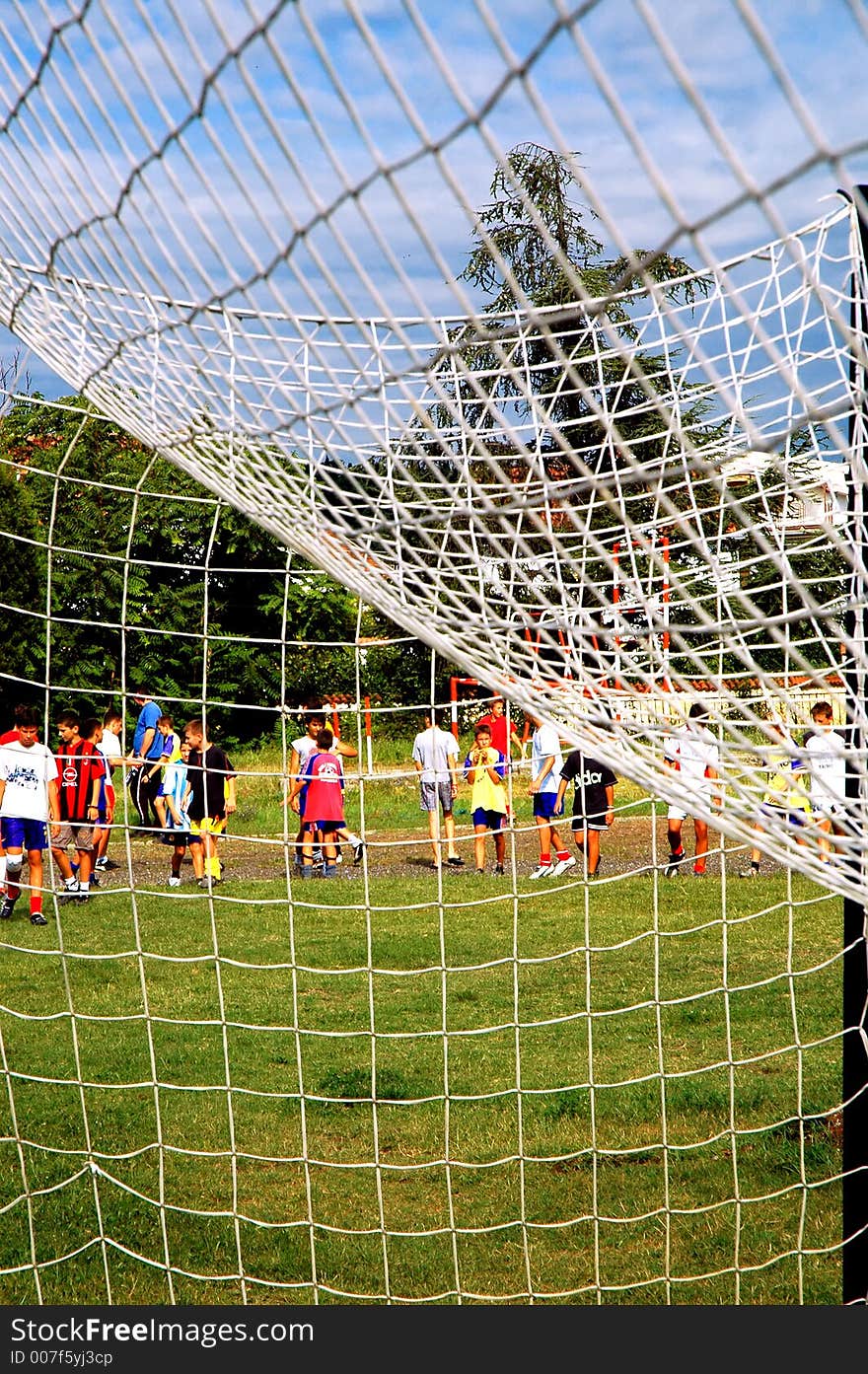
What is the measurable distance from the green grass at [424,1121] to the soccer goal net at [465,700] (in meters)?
0.03

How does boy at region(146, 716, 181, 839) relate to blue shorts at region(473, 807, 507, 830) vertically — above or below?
above

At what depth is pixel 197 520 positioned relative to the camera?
37.0ft

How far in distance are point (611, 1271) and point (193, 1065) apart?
2606mm

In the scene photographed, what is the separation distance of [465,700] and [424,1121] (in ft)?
5.59

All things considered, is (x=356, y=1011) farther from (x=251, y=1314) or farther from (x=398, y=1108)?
(x=251, y=1314)

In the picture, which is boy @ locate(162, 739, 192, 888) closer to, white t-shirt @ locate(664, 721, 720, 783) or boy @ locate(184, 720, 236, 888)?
boy @ locate(184, 720, 236, 888)

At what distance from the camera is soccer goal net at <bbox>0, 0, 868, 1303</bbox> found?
2.12 meters

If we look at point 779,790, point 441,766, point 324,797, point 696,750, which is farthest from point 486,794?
point 779,790

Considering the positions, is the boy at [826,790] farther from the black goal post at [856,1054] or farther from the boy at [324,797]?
the boy at [324,797]

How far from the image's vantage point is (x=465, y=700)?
16.9 ft

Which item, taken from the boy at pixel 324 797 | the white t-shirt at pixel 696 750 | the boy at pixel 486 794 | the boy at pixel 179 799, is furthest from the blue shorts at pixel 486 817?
the white t-shirt at pixel 696 750

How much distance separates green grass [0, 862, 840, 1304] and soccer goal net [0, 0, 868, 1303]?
25mm

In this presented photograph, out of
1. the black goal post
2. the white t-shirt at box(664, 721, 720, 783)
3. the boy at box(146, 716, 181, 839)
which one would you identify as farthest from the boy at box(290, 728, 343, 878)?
the white t-shirt at box(664, 721, 720, 783)

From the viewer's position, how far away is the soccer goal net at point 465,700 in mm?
2123
